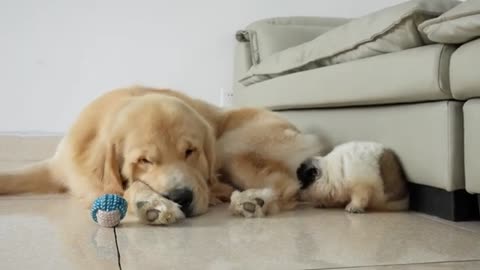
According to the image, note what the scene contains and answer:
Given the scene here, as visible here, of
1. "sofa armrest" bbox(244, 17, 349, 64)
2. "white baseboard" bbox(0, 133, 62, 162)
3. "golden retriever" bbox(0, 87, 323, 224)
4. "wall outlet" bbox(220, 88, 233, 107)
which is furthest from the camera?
"wall outlet" bbox(220, 88, 233, 107)

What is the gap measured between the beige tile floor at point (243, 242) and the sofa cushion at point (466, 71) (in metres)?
0.36

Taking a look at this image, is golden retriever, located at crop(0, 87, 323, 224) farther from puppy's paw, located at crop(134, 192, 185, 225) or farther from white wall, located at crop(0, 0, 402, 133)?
white wall, located at crop(0, 0, 402, 133)

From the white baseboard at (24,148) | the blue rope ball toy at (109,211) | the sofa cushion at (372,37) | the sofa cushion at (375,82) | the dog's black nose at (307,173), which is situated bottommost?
the white baseboard at (24,148)

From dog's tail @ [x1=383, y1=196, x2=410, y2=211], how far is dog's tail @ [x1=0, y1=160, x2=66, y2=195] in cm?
119

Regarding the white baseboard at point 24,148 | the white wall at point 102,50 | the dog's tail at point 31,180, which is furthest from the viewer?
the white wall at point 102,50

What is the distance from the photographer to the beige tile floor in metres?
1.07

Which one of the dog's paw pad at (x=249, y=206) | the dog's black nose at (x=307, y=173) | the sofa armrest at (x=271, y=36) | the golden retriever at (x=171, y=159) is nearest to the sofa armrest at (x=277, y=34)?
the sofa armrest at (x=271, y=36)

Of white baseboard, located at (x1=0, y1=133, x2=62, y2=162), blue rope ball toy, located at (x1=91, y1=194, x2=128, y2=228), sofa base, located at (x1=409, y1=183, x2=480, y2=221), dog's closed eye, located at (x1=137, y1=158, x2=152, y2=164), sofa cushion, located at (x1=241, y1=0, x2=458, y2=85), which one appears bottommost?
white baseboard, located at (x1=0, y1=133, x2=62, y2=162)

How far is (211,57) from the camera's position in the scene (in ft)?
12.8

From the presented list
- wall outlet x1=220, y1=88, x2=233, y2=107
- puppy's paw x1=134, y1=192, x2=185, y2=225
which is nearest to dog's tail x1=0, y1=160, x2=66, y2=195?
puppy's paw x1=134, y1=192, x2=185, y2=225

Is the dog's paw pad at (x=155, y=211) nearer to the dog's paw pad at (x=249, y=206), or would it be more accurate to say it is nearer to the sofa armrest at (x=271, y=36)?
the dog's paw pad at (x=249, y=206)

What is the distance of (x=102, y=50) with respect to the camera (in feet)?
12.1

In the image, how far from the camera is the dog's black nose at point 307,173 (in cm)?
181

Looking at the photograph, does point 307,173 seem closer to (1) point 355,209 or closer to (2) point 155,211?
(1) point 355,209
